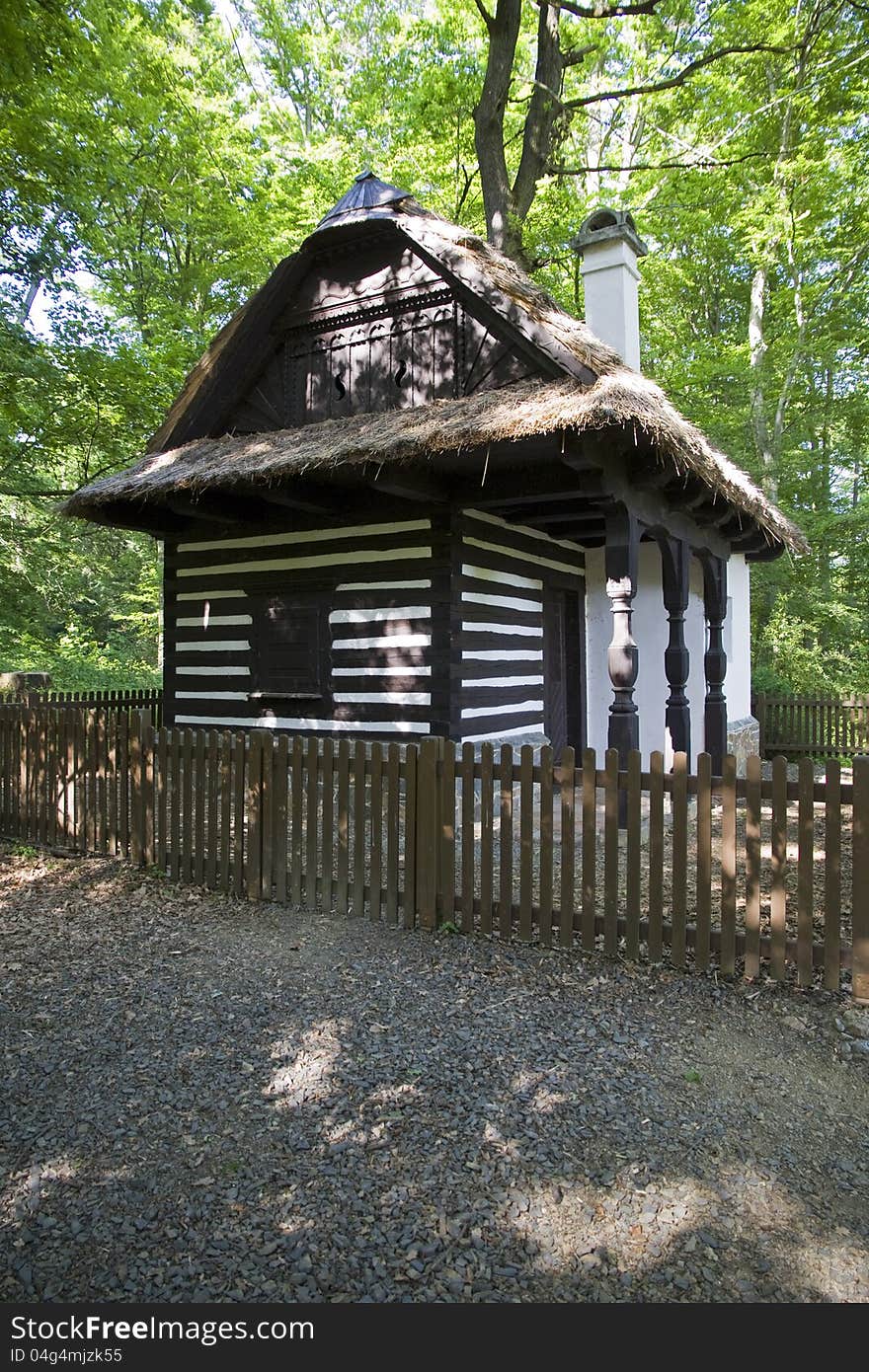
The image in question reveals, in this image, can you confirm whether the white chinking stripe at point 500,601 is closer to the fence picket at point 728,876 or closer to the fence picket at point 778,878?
the fence picket at point 728,876

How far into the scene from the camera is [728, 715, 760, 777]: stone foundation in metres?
12.5

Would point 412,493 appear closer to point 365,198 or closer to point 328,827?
point 328,827

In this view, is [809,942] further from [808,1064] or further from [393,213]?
[393,213]

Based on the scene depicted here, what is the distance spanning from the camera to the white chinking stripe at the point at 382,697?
8.47 m

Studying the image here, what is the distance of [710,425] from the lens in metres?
20.2

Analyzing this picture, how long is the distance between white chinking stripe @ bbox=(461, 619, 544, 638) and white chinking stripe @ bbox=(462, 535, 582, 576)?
837 millimetres

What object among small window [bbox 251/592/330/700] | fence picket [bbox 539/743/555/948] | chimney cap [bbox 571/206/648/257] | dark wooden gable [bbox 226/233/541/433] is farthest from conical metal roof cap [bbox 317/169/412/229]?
fence picket [bbox 539/743/555/948]

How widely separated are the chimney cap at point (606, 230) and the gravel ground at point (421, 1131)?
917 centimetres

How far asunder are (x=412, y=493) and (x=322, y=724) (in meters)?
2.93

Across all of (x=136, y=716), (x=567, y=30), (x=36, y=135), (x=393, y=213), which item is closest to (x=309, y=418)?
(x=393, y=213)

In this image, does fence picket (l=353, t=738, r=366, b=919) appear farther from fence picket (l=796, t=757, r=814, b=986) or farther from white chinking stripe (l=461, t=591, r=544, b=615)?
white chinking stripe (l=461, t=591, r=544, b=615)

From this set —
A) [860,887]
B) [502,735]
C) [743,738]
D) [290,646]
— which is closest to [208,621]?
[290,646]

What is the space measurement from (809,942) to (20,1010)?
4.15 metres

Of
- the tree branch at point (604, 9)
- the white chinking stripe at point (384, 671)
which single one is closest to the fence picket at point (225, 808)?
the white chinking stripe at point (384, 671)
